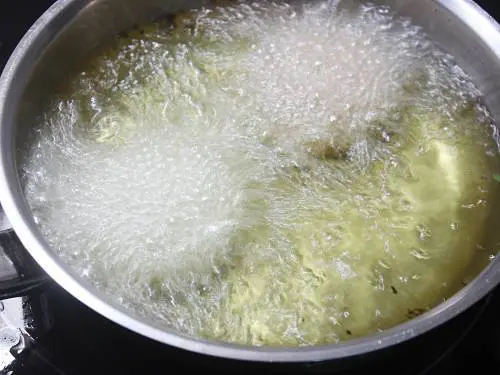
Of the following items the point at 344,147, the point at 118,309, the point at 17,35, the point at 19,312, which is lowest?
the point at 19,312

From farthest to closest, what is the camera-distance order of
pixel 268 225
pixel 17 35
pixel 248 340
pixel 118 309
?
pixel 17 35, pixel 268 225, pixel 248 340, pixel 118 309

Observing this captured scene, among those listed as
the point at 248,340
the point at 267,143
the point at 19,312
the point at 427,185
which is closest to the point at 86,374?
the point at 19,312

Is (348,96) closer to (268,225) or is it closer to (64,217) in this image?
(268,225)

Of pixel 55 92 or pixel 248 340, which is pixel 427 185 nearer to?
pixel 248 340

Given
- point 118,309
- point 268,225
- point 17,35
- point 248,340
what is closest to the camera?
point 118,309

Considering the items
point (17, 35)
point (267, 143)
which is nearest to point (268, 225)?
point (267, 143)

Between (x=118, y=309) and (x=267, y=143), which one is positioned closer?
(x=118, y=309)

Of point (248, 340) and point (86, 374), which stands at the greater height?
point (248, 340)
